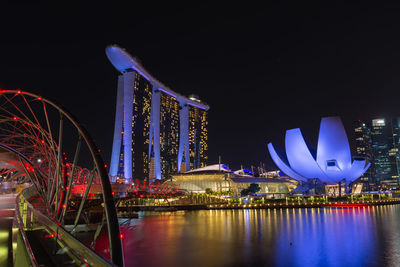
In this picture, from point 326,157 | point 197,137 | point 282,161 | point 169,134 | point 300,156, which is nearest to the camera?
point 326,157

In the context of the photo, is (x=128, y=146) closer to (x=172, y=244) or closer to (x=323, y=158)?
(x=323, y=158)

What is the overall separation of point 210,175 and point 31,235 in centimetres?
8216

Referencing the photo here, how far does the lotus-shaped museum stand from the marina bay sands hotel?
47373 mm

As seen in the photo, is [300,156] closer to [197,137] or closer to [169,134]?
[169,134]

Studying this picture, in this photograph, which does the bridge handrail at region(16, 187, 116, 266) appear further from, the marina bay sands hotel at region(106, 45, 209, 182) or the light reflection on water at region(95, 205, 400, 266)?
the marina bay sands hotel at region(106, 45, 209, 182)

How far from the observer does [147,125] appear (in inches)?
4562

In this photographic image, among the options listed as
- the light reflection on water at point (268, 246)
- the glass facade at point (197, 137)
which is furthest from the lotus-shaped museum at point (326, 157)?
the glass facade at point (197, 137)

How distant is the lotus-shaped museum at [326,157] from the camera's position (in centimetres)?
7031

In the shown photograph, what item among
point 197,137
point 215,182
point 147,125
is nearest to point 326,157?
point 215,182

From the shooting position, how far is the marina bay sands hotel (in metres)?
102

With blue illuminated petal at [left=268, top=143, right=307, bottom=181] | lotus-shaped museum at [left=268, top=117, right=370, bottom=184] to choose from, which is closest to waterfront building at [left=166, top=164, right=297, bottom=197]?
blue illuminated petal at [left=268, top=143, right=307, bottom=181]

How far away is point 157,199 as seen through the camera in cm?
6531

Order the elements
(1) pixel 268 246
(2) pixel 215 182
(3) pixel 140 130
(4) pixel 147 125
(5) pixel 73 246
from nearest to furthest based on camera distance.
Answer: (5) pixel 73 246 < (1) pixel 268 246 < (2) pixel 215 182 < (3) pixel 140 130 < (4) pixel 147 125

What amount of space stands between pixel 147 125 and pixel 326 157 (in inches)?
2470
